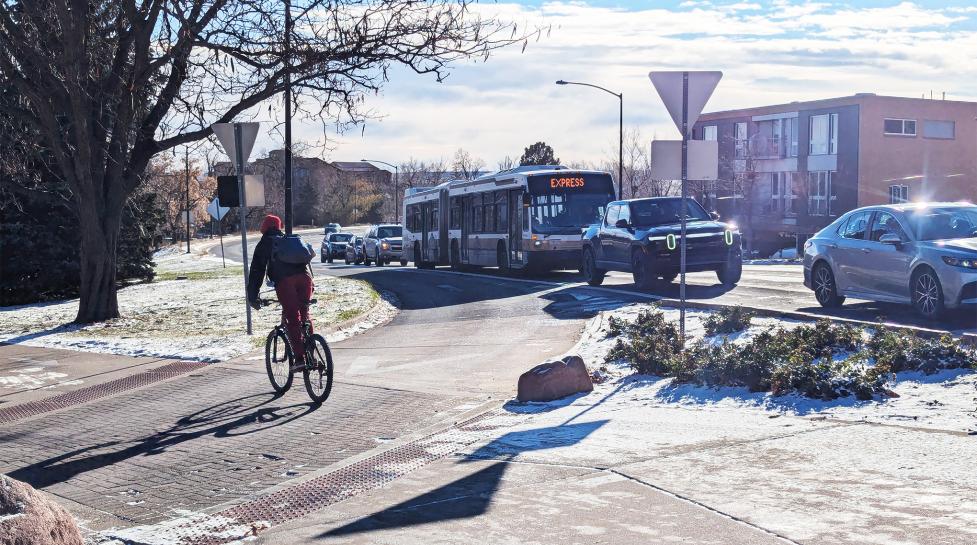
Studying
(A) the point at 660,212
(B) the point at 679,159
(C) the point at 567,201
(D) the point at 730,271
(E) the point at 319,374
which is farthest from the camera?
(C) the point at 567,201

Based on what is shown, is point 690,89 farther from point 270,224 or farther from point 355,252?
point 355,252

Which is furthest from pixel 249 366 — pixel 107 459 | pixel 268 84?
pixel 268 84

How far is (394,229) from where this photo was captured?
49.5 metres

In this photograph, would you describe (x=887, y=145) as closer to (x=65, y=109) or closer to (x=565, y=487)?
(x=65, y=109)

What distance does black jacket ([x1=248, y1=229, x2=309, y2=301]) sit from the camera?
1022 cm

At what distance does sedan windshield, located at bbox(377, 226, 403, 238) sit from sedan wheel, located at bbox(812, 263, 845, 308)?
34221mm

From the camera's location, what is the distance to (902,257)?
14.0 meters

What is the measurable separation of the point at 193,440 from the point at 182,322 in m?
10.3

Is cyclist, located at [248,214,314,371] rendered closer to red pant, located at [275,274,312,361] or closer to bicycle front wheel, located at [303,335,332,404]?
red pant, located at [275,274,312,361]

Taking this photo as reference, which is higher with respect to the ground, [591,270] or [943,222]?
[943,222]

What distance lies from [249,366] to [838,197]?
5442cm

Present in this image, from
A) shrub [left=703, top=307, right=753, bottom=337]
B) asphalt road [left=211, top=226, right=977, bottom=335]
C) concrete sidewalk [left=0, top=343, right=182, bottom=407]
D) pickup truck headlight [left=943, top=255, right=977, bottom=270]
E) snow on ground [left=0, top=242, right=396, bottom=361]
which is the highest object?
pickup truck headlight [left=943, top=255, right=977, bottom=270]

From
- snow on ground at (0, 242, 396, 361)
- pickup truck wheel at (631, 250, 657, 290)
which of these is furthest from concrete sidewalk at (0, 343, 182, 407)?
pickup truck wheel at (631, 250, 657, 290)

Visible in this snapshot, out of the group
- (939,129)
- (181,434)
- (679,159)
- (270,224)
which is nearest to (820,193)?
(939,129)
